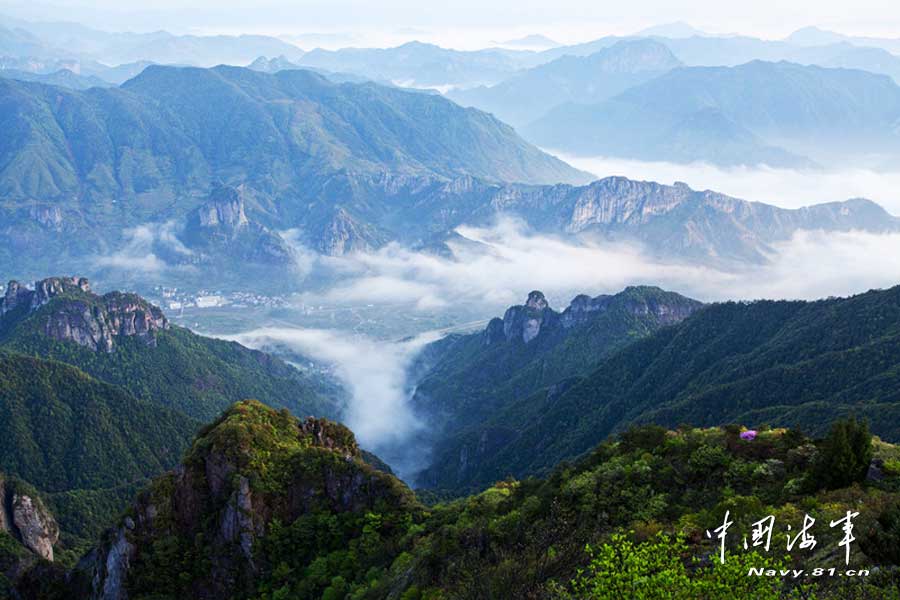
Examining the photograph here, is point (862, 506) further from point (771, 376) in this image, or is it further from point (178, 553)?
point (771, 376)

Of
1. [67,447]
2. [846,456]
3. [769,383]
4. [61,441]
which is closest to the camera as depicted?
[846,456]

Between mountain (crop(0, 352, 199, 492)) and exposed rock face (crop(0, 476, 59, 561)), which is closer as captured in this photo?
exposed rock face (crop(0, 476, 59, 561))

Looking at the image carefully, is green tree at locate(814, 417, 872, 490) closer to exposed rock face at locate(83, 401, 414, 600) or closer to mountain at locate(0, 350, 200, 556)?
exposed rock face at locate(83, 401, 414, 600)

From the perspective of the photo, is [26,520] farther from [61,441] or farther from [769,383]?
[769,383]

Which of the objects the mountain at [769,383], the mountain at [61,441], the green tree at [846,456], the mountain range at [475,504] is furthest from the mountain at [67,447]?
the green tree at [846,456]

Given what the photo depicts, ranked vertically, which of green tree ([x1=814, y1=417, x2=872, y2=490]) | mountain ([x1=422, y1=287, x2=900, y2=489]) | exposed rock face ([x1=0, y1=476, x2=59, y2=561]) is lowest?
exposed rock face ([x1=0, y1=476, x2=59, y2=561])

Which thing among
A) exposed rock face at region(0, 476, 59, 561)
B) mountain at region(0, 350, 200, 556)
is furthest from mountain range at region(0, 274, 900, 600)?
mountain at region(0, 350, 200, 556)

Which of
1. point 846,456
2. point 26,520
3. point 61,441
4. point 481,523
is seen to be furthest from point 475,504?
point 61,441
